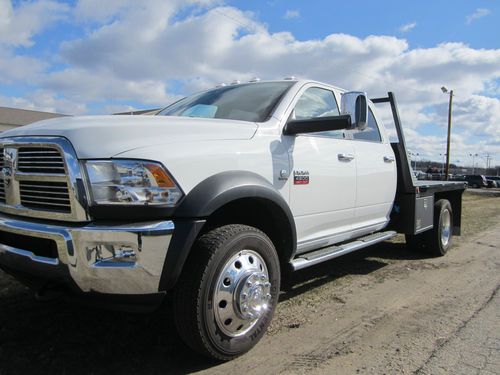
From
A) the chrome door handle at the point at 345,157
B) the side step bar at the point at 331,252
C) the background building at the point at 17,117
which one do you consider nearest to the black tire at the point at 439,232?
the side step bar at the point at 331,252

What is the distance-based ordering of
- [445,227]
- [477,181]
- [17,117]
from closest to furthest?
[445,227] < [17,117] < [477,181]

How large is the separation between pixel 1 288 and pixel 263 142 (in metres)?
2.90

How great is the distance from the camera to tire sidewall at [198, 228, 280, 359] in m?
2.71

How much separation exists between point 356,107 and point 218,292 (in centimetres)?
175

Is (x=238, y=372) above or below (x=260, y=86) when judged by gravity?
below

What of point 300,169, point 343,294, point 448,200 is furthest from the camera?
point 448,200

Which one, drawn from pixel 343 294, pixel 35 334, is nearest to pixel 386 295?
pixel 343 294

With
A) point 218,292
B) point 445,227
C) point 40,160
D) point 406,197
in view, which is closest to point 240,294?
point 218,292

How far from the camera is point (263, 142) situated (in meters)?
3.33

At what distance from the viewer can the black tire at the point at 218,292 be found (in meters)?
2.68

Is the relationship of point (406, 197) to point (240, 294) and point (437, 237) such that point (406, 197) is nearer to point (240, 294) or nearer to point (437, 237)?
point (437, 237)

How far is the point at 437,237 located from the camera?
21.0ft

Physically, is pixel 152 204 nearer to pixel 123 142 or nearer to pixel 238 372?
pixel 123 142

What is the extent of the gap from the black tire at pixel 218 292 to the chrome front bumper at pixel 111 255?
24 cm
